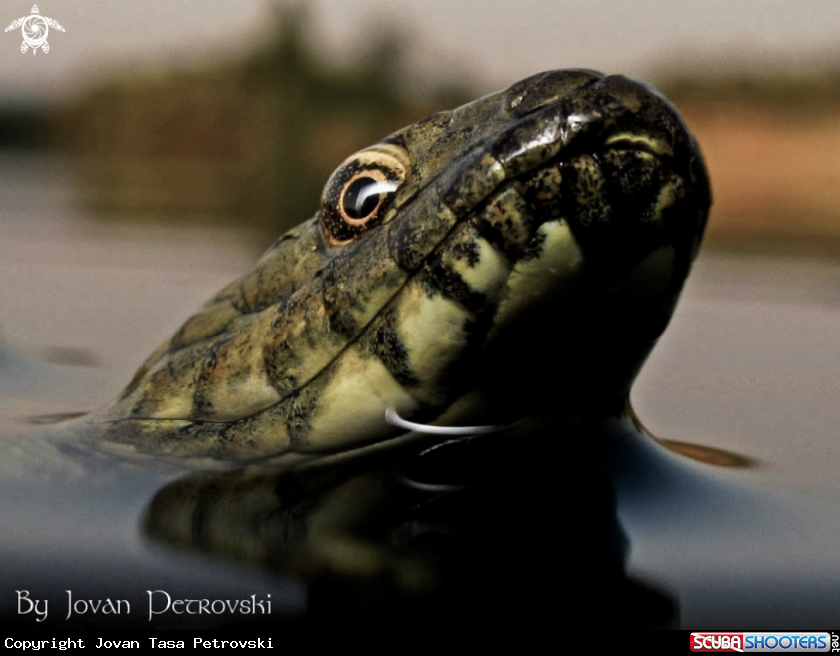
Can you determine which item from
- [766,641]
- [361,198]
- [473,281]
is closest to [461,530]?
[473,281]

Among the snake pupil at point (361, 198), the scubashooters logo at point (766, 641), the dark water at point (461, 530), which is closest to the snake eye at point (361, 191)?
Result: the snake pupil at point (361, 198)

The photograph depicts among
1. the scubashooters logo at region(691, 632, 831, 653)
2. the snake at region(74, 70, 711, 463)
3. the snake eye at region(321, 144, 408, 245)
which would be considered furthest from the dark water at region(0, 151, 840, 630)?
the snake eye at region(321, 144, 408, 245)

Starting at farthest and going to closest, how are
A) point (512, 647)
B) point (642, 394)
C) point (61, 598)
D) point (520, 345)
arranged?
point (642, 394)
point (520, 345)
point (61, 598)
point (512, 647)

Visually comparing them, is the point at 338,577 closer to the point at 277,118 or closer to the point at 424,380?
the point at 424,380

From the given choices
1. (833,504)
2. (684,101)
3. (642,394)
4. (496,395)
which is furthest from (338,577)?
(684,101)

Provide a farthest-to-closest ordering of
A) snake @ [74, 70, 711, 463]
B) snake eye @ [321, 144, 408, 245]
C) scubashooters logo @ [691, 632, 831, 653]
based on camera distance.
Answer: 1. snake eye @ [321, 144, 408, 245]
2. snake @ [74, 70, 711, 463]
3. scubashooters logo @ [691, 632, 831, 653]

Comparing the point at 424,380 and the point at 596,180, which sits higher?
the point at 596,180

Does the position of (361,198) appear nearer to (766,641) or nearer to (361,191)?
(361,191)

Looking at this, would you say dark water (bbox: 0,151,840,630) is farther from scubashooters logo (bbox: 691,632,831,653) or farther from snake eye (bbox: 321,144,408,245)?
snake eye (bbox: 321,144,408,245)
